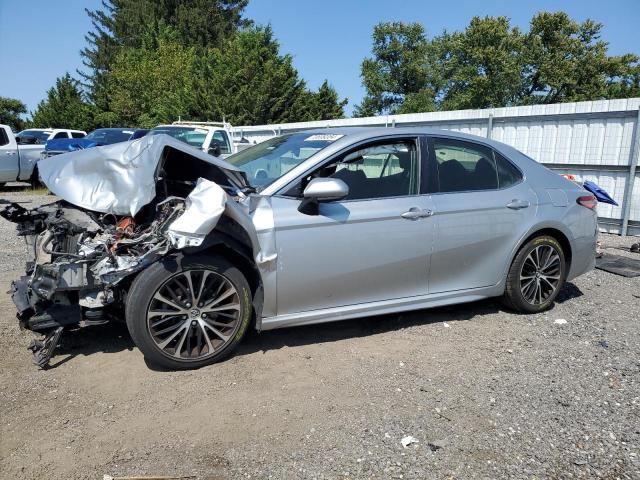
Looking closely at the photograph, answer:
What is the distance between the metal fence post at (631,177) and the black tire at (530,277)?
16.2 feet

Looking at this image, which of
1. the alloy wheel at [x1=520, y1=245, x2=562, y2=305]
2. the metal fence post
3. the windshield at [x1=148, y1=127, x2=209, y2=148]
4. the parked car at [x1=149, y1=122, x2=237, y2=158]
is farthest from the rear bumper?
the windshield at [x1=148, y1=127, x2=209, y2=148]

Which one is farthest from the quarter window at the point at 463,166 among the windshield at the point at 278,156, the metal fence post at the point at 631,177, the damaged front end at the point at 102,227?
the metal fence post at the point at 631,177

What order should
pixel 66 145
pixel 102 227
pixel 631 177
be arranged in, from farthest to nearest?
pixel 66 145 → pixel 631 177 → pixel 102 227

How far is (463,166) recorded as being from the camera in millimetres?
4535

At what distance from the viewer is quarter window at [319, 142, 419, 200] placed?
4016 millimetres

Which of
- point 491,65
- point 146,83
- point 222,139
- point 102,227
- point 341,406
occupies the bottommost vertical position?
point 341,406

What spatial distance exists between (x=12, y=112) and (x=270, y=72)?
143 ft

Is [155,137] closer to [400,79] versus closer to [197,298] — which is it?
[197,298]

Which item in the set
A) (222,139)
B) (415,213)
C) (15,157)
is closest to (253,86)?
(15,157)

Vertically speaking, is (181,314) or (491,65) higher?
(491,65)

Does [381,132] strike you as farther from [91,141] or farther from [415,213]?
[91,141]

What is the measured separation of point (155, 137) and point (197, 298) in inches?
46.2

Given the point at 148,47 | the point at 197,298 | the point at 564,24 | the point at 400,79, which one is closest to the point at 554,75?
the point at 564,24

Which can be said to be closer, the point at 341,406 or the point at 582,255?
the point at 341,406
